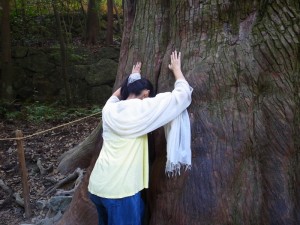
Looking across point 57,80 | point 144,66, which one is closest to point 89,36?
point 57,80

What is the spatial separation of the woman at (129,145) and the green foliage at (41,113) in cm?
774

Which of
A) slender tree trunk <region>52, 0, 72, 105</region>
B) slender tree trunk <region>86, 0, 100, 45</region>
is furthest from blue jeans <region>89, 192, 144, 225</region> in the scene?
slender tree trunk <region>86, 0, 100, 45</region>

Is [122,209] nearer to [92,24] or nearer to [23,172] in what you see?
[23,172]

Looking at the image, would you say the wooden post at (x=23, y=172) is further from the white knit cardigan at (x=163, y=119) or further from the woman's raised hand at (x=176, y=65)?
the woman's raised hand at (x=176, y=65)

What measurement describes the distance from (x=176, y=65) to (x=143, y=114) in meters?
0.78

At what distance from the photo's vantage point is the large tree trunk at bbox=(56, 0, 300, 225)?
362cm

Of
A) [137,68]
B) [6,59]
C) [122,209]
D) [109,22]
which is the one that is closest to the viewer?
[122,209]

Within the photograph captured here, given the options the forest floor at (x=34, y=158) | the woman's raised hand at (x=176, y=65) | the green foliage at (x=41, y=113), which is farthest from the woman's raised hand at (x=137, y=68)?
the green foliage at (x=41, y=113)

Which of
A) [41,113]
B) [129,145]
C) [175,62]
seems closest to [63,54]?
[41,113]

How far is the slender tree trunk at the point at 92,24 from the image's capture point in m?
15.9

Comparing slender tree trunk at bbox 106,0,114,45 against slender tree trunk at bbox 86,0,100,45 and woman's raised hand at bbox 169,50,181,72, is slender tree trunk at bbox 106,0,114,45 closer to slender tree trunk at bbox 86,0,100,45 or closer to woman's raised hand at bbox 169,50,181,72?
slender tree trunk at bbox 86,0,100,45

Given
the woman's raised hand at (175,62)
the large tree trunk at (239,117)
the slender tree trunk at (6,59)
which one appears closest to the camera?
the large tree trunk at (239,117)

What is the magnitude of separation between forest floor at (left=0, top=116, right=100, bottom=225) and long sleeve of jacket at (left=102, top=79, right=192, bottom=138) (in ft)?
10.0

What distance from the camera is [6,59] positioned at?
1264cm
